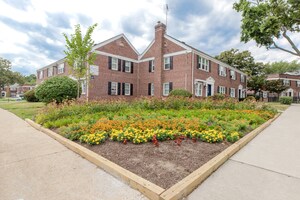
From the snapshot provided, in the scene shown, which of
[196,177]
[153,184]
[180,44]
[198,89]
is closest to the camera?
[153,184]

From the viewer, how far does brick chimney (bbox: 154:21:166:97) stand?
789 inches

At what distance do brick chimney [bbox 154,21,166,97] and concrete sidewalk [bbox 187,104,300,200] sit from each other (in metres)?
15.7

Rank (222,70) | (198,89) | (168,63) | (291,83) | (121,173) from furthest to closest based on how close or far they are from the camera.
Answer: (291,83) → (222,70) → (168,63) → (198,89) → (121,173)

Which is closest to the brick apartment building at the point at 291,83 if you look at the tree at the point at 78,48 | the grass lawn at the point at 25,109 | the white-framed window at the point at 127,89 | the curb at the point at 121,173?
the white-framed window at the point at 127,89

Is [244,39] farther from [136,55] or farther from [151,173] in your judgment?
[151,173]

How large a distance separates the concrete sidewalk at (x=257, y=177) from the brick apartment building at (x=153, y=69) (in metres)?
14.0

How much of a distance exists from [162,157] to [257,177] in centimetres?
187

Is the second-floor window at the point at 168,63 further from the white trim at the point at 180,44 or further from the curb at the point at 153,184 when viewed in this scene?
the curb at the point at 153,184

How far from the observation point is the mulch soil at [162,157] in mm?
3123

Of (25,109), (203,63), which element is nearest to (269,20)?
(203,63)

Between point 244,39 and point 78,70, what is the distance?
50.4 ft

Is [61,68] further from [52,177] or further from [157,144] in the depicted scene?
[52,177]

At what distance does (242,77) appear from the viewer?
32.2m

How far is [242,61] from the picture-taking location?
36.6m
